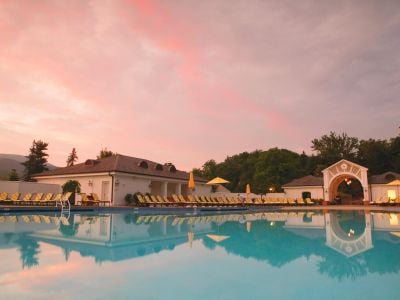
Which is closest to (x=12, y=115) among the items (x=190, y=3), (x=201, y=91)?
(x=201, y=91)

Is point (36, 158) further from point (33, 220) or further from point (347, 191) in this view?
point (347, 191)

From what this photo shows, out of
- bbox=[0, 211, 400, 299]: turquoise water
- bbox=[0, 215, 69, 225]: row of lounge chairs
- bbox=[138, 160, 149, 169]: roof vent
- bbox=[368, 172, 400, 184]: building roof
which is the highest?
bbox=[138, 160, 149, 169]: roof vent

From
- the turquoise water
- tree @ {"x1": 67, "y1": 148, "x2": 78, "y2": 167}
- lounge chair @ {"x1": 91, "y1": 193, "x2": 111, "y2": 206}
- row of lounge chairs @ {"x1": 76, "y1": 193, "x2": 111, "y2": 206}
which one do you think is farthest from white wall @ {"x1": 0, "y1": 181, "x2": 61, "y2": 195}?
tree @ {"x1": 67, "y1": 148, "x2": 78, "y2": 167}

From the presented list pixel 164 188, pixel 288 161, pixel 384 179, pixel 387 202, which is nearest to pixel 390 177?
pixel 384 179

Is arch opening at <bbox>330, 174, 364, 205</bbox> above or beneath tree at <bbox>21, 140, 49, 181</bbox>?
beneath

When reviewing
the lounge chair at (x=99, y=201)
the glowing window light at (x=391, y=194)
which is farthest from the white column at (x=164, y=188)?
the glowing window light at (x=391, y=194)

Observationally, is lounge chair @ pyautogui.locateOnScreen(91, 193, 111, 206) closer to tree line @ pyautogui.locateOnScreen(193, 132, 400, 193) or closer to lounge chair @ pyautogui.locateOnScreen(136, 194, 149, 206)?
lounge chair @ pyautogui.locateOnScreen(136, 194, 149, 206)

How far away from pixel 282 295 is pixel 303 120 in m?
22.3

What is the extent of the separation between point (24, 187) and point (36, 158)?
2125 cm

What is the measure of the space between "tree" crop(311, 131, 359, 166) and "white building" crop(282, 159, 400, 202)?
15.5m

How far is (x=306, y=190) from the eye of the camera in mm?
35062

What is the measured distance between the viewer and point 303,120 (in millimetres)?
24672

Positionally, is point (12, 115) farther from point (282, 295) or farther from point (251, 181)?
point (251, 181)

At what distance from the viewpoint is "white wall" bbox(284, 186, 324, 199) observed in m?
34.2
